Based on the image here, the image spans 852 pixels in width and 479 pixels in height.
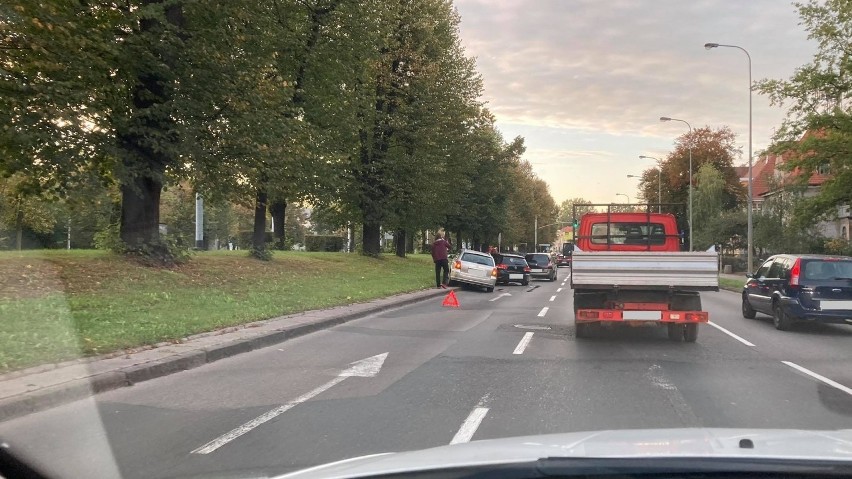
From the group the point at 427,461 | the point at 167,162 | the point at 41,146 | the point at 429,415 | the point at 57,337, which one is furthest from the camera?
the point at 167,162

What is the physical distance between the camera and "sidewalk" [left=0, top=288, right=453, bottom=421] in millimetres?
6191

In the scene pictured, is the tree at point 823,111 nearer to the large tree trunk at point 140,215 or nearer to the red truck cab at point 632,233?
the red truck cab at point 632,233

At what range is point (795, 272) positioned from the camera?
43.0ft

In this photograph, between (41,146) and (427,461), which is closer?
(427,461)

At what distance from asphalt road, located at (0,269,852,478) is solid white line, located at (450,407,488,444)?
0.02 metres

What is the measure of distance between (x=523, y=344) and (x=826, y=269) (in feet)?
22.6

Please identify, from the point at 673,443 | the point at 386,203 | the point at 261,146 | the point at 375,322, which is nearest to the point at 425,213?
the point at 386,203

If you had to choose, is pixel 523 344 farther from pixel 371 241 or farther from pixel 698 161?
pixel 698 161

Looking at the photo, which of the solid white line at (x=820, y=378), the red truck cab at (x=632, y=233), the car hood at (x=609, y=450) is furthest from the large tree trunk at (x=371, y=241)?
the car hood at (x=609, y=450)

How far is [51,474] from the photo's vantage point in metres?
4.16

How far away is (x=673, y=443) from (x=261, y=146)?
1605cm

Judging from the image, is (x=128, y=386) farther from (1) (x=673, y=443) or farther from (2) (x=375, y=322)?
(2) (x=375, y=322)

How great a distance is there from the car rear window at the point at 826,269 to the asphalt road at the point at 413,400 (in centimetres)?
185

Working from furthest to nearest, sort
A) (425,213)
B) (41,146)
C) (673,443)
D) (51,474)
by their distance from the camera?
(425,213) → (41,146) → (51,474) → (673,443)
